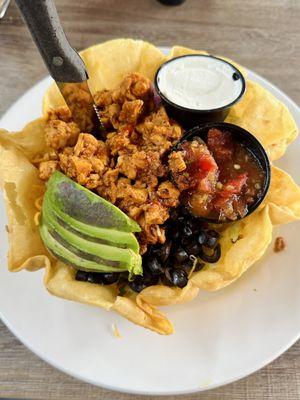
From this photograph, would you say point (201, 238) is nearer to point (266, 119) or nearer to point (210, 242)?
point (210, 242)

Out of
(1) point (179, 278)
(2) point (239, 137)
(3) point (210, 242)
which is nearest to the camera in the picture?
(1) point (179, 278)

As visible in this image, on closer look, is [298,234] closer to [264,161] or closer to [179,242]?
[264,161]

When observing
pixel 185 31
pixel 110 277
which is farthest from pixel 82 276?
pixel 185 31

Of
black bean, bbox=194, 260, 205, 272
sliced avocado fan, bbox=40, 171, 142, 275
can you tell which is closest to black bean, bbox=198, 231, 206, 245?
black bean, bbox=194, 260, 205, 272

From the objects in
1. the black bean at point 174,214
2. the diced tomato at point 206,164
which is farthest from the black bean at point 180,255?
the diced tomato at point 206,164

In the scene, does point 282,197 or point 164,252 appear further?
point 282,197

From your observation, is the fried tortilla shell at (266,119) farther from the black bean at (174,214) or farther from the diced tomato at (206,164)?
the black bean at (174,214)

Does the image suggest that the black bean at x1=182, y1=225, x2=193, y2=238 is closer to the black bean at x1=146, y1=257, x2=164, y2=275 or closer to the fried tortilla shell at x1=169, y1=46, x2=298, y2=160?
the black bean at x1=146, y1=257, x2=164, y2=275
